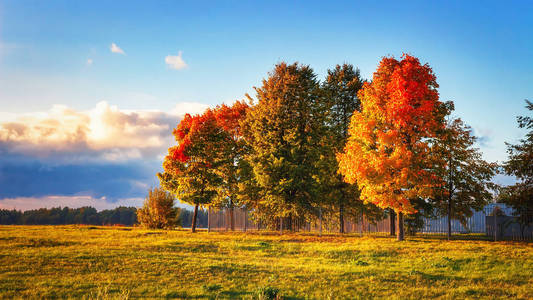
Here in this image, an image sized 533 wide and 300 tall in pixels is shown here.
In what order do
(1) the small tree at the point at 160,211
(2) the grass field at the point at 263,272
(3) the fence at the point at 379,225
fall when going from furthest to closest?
(1) the small tree at the point at 160,211
(3) the fence at the point at 379,225
(2) the grass field at the point at 263,272

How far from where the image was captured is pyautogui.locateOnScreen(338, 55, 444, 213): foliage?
27.6 m

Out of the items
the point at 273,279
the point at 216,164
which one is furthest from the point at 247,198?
the point at 273,279

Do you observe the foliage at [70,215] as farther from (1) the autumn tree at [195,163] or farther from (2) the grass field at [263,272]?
(2) the grass field at [263,272]

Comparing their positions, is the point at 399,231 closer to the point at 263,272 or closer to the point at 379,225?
the point at 379,225

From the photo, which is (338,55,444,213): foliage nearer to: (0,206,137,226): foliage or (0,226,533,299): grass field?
(0,226,533,299): grass field

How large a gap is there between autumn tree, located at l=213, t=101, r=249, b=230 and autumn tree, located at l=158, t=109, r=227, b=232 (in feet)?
2.03

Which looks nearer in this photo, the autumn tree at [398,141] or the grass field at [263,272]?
the grass field at [263,272]

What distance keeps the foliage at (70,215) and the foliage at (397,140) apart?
61.7 meters

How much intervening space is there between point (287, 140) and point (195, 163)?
10890mm

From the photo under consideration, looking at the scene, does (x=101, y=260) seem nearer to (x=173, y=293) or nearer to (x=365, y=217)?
(x=173, y=293)

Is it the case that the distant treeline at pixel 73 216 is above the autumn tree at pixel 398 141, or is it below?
below

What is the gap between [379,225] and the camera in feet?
148

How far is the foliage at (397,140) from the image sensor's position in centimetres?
2761

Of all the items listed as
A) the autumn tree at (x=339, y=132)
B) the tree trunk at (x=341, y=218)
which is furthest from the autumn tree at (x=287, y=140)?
the tree trunk at (x=341, y=218)
